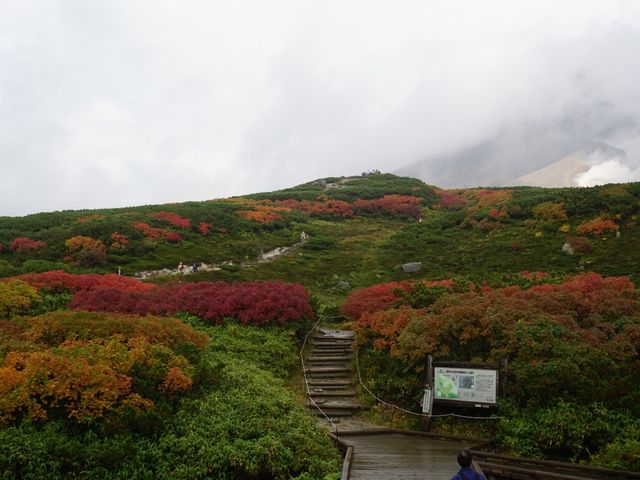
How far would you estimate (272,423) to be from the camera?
446 inches

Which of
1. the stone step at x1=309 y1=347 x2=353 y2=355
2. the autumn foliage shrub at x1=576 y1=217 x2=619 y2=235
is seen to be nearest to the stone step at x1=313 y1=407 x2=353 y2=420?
the stone step at x1=309 y1=347 x2=353 y2=355

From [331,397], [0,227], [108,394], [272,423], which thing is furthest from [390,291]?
[0,227]

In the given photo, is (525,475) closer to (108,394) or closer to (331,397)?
(331,397)

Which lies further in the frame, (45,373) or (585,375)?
(585,375)

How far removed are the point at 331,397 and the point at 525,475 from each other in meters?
7.52

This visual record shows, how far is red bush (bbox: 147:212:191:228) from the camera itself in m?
47.5

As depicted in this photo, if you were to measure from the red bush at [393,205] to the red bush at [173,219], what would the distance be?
30.3 m

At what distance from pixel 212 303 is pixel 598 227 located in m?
27.1

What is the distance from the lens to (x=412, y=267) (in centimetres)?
3384

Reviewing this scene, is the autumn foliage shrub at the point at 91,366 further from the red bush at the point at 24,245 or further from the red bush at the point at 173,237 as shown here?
the red bush at the point at 173,237

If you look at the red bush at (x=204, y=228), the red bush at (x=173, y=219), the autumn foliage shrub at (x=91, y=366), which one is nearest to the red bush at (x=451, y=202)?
the red bush at (x=204, y=228)

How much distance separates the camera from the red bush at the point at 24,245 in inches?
1340

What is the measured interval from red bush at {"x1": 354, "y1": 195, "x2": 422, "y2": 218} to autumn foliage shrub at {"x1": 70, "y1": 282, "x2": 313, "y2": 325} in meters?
48.6

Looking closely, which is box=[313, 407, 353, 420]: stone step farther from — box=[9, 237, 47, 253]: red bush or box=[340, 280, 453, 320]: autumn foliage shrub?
box=[9, 237, 47, 253]: red bush
